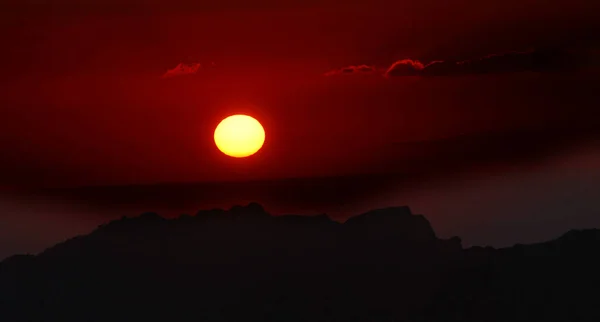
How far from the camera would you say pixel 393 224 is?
375 centimetres

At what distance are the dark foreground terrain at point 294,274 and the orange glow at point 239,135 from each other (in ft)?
0.76

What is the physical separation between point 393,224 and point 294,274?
1.44ft

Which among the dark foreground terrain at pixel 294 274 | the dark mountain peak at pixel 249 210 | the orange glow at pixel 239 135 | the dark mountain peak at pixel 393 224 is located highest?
the orange glow at pixel 239 135

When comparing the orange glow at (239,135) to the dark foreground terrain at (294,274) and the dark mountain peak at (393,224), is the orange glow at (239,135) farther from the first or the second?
the dark mountain peak at (393,224)

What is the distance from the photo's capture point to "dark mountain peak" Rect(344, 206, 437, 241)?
12.2 ft

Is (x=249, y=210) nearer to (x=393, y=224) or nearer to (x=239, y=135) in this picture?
(x=239, y=135)

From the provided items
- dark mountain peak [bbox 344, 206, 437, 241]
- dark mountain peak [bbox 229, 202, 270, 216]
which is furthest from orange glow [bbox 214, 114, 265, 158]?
dark mountain peak [bbox 344, 206, 437, 241]

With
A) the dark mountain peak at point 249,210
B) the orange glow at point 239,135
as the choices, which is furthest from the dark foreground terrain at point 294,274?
the orange glow at point 239,135

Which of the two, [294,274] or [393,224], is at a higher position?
[393,224]

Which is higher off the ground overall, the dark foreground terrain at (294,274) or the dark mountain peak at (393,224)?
the dark mountain peak at (393,224)

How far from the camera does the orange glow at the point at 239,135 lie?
3773mm

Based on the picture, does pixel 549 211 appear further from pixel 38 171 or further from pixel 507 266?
pixel 38 171

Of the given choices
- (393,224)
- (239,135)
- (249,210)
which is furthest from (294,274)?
Result: (239,135)

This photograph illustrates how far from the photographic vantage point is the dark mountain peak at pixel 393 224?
147 inches
